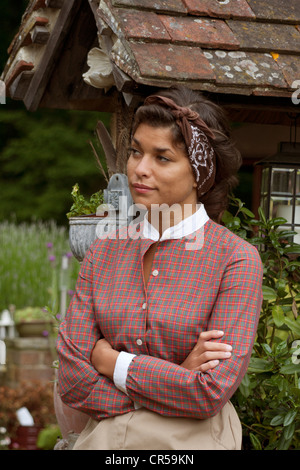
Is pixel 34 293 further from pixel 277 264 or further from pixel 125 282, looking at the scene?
pixel 125 282

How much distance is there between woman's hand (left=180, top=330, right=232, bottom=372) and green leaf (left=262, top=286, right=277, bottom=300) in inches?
36.1

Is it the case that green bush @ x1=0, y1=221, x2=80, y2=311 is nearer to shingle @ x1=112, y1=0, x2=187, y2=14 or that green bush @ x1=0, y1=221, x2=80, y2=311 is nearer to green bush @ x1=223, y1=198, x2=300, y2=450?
green bush @ x1=223, y1=198, x2=300, y2=450

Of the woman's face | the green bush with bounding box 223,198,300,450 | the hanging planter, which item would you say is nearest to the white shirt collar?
the woman's face

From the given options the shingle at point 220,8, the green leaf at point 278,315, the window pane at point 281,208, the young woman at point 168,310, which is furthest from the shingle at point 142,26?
the green leaf at point 278,315

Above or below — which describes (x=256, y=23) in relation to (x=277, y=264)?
above

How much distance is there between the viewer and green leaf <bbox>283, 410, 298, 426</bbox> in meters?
2.82

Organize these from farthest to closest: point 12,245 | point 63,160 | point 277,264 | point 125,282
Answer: point 63,160 < point 12,245 < point 277,264 < point 125,282

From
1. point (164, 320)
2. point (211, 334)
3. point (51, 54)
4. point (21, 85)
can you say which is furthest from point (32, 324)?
point (211, 334)

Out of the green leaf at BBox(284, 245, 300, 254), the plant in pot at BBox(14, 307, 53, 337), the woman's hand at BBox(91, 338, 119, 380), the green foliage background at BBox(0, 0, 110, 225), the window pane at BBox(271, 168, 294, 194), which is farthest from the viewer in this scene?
the green foliage background at BBox(0, 0, 110, 225)

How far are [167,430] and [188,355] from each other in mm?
249

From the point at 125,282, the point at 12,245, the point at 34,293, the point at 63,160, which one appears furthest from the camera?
the point at 63,160

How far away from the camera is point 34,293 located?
26.6ft

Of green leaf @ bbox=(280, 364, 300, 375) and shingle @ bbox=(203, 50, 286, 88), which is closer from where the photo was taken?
green leaf @ bbox=(280, 364, 300, 375)
